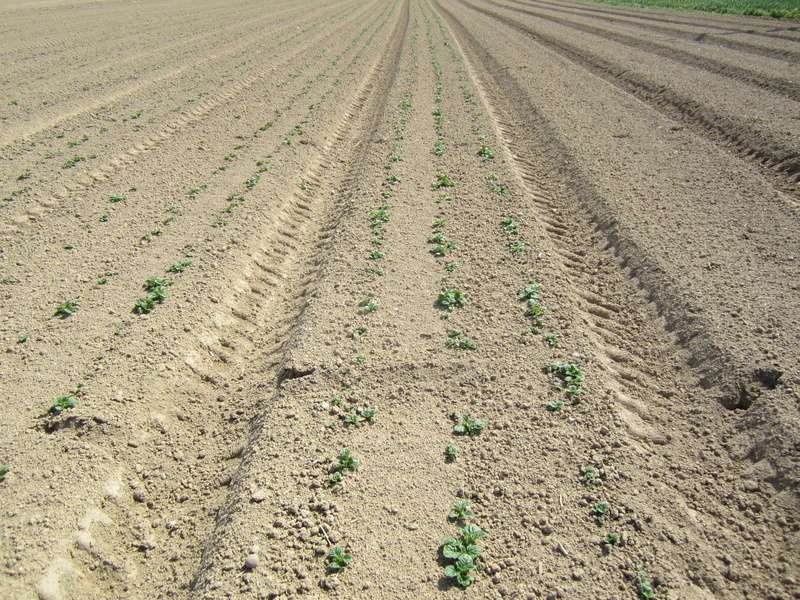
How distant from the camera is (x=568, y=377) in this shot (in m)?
5.29

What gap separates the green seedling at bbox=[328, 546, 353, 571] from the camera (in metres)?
3.79

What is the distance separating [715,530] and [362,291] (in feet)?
14.8

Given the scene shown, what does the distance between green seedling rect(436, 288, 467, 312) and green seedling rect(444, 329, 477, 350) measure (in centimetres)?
52

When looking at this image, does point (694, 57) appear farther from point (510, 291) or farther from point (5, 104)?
point (5, 104)

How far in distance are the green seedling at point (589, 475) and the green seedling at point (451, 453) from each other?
107 centimetres

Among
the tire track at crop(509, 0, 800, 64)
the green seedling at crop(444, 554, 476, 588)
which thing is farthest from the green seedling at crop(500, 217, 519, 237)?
the tire track at crop(509, 0, 800, 64)

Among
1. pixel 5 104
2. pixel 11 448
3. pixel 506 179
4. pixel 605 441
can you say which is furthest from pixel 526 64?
pixel 11 448

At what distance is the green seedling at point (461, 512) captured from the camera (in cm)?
410

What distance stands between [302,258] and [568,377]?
4.58m

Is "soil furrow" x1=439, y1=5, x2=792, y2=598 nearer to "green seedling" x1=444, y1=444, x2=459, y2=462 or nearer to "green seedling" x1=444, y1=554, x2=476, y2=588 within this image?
"green seedling" x1=444, y1=554, x2=476, y2=588

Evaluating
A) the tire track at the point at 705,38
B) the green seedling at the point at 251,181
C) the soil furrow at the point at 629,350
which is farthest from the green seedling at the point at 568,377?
the tire track at the point at 705,38

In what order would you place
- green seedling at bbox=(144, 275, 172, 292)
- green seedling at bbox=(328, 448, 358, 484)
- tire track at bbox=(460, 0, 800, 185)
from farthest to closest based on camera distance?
1. tire track at bbox=(460, 0, 800, 185)
2. green seedling at bbox=(144, 275, 172, 292)
3. green seedling at bbox=(328, 448, 358, 484)

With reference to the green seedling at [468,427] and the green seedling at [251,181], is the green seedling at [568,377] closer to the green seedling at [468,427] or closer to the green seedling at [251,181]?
the green seedling at [468,427]

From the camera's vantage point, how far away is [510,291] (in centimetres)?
667
